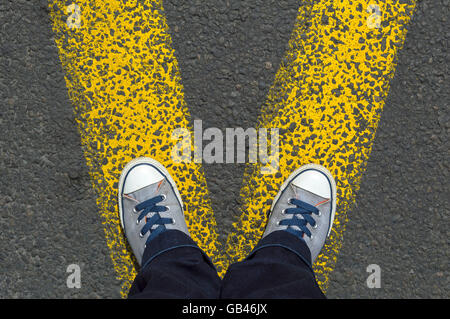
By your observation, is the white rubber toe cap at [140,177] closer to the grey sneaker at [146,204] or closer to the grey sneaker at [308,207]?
the grey sneaker at [146,204]

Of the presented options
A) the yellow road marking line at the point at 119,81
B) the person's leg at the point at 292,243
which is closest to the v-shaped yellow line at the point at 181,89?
the yellow road marking line at the point at 119,81

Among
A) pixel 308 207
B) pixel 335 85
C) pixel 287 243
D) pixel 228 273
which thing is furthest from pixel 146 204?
pixel 335 85

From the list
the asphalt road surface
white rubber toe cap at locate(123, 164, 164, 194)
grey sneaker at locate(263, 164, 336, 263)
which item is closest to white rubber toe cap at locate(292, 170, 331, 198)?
grey sneaker at locate(263, 164, 336, 263)

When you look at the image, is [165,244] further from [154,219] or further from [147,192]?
[147,192]

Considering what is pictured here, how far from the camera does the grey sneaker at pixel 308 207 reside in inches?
79.3

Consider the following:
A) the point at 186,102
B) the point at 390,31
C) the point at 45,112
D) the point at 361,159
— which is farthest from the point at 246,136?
the point at 45,112

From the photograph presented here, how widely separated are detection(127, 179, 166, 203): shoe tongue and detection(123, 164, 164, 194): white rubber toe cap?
0.02 meters

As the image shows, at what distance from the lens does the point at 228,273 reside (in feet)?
5.82

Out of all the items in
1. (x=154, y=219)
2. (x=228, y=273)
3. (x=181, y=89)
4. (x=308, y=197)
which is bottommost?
(x=228, y=273)

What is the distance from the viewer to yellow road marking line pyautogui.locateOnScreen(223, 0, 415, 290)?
1.98m

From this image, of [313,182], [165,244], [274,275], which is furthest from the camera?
[313,182]

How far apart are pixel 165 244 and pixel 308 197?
853 millimetres

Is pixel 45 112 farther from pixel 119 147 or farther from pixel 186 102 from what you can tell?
pixel 186 102

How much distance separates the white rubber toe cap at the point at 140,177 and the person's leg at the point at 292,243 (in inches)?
25.6
